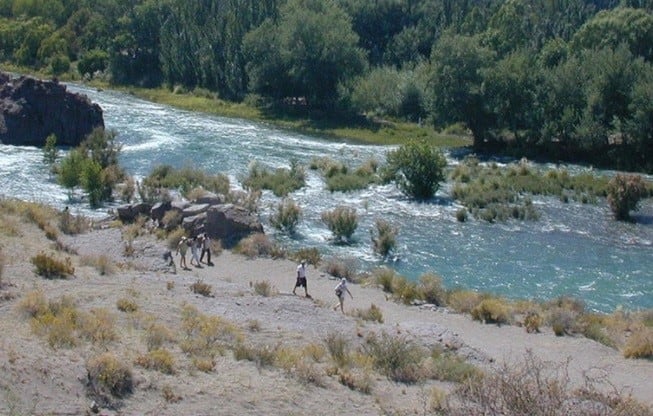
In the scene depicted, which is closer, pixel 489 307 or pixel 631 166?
pixel 489 307

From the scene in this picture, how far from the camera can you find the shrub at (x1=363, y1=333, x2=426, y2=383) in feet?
81.9

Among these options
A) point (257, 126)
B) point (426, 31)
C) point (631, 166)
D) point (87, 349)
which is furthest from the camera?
point (426, 31)

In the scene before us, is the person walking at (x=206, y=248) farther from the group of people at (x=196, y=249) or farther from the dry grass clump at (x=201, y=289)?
the dry grass clump at (x=201, y=289)

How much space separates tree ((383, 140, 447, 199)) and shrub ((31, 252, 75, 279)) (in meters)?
26.2

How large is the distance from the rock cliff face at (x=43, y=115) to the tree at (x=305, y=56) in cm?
2092

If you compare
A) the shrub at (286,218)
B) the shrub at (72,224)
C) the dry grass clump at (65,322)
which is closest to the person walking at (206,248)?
the shrub at (72,224)

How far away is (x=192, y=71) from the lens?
97.4 metres

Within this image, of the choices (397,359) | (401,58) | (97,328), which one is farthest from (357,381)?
(401,58)

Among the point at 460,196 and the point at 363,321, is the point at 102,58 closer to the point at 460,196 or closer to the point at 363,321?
the point at 460,196

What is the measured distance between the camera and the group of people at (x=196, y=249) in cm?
3994

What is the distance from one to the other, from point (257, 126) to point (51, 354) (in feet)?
188

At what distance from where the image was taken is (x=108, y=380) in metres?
21.3

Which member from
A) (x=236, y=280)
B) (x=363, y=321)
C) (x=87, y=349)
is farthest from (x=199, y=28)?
(x=87, y=349)

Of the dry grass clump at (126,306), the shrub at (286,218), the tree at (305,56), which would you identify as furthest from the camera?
the tree at (305,56)
